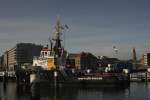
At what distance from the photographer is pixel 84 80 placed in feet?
405

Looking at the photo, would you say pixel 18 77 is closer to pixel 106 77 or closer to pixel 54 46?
pixel 54 46

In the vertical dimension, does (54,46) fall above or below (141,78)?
above

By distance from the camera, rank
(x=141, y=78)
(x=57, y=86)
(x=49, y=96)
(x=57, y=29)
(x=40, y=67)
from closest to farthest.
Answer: (x=49, y=96) < (x=57, y=86) < (x=40, y=67) < (x=57, y=29) < (x=141, y=78)

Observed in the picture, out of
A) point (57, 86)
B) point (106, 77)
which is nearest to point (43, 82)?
point (57, 86)

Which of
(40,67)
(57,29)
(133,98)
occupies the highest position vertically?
(57,29)

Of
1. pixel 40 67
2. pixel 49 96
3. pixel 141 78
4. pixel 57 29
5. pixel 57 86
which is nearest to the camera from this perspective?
pixel 49 96

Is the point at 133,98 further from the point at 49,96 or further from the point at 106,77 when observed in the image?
the point at 106,77

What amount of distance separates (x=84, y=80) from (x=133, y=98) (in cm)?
3192

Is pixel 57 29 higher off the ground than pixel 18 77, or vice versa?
pixel 57 29

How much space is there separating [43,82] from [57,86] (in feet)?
14.4

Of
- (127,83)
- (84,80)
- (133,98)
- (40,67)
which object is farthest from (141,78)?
(133,98)

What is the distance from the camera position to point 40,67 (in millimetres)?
119312

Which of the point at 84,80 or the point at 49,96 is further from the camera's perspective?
the point at 84,80

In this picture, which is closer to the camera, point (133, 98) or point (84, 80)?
point (133, 98)
